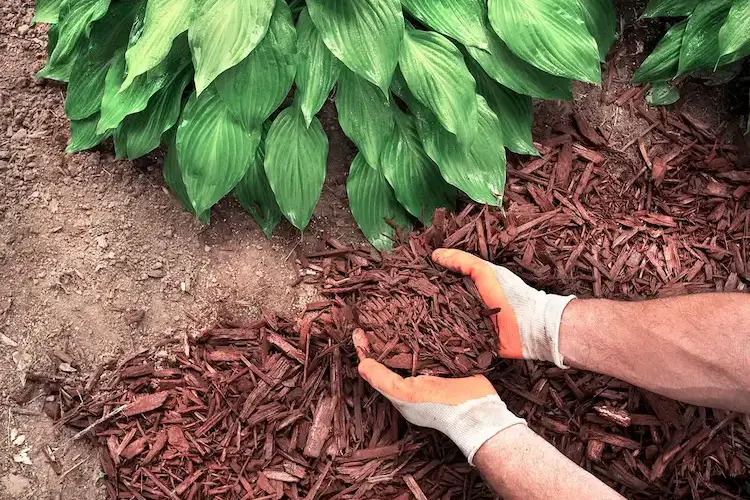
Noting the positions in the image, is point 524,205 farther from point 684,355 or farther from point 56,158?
point 56,158

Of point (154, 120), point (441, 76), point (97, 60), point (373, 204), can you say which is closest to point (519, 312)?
point (373, 204)

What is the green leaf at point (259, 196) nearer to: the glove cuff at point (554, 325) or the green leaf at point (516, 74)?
the green leaf at point (516, 74)

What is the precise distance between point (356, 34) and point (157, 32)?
46cm

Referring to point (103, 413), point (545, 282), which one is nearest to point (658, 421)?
point (545, 282)

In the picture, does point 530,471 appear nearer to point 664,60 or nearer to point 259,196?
point 259,196

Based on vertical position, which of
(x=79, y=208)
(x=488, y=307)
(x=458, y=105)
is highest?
(x=458, y=105)

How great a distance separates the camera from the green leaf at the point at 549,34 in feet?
5.59

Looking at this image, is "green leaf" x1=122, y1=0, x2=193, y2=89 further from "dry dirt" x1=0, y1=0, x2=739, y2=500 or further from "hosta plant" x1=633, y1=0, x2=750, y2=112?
"hosta plant" x1=633, y1=0, x2=750, y2=112

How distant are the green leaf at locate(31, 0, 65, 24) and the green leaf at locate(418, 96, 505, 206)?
1.06 meters

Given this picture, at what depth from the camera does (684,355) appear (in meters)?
1.57

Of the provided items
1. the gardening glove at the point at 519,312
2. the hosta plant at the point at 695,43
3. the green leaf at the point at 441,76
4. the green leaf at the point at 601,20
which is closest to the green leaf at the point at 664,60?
the hosta plant at the point at 695,43

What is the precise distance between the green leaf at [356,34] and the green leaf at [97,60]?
0.54 metres

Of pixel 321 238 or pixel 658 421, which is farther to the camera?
pixel 321 238

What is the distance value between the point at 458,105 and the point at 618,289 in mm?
715
